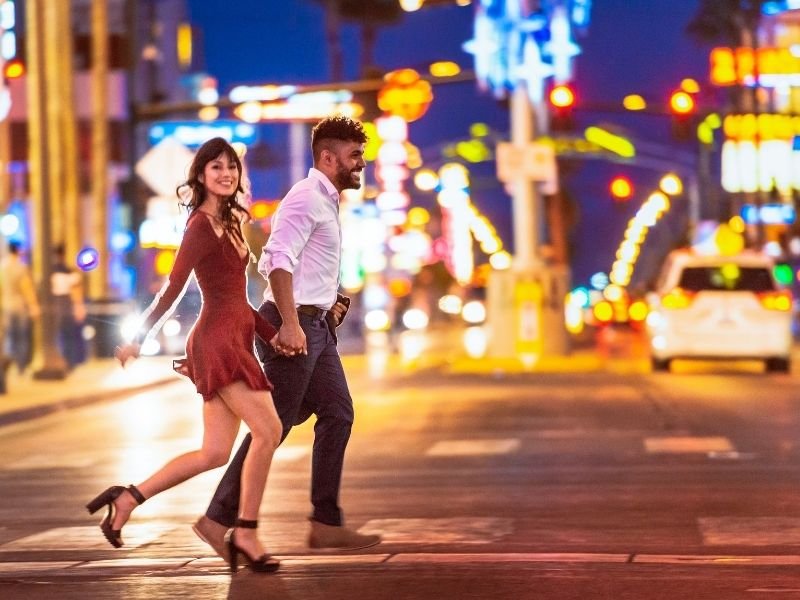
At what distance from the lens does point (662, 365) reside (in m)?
28.5

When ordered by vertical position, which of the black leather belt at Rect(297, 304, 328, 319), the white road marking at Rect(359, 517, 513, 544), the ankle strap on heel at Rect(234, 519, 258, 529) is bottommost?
the white road marking at Rect(359, 517, 513, 544)

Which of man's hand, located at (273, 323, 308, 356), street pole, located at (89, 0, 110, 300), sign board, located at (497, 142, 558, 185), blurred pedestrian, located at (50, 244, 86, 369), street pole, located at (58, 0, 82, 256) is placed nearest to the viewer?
man's hand, located at (273, 323, 308, 356)

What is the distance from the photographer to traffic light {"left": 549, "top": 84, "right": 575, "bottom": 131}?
3550 centimetres

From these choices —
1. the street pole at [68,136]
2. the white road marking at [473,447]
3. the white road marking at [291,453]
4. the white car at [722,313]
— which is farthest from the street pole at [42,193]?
the white road marking at [473,447]

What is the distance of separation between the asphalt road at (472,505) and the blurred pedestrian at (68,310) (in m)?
8.04

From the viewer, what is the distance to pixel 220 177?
27.5 feet

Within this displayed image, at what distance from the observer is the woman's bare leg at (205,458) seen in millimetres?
8391

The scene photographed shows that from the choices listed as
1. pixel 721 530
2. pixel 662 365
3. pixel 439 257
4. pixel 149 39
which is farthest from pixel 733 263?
pixel 439 257

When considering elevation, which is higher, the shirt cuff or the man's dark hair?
the man's dark hair

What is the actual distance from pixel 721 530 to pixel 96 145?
28034 mm

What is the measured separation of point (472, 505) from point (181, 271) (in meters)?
3.45

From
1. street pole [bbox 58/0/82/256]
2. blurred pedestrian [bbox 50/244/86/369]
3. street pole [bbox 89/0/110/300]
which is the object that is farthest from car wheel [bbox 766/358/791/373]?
street pole [bbox 89/0/110/300]

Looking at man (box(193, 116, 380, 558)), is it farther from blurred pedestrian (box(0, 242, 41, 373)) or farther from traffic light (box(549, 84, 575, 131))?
traffic light (box(549, 84, 575, 131))

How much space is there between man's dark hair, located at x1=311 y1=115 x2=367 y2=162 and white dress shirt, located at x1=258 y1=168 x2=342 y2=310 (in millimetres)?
125
